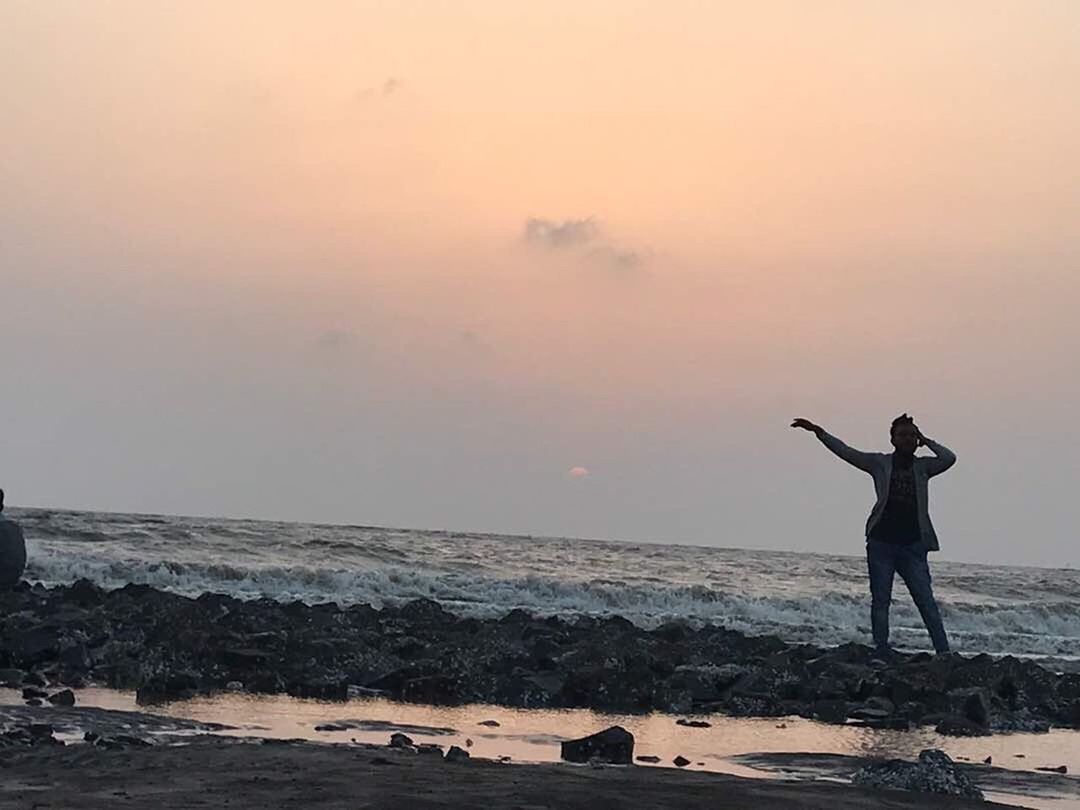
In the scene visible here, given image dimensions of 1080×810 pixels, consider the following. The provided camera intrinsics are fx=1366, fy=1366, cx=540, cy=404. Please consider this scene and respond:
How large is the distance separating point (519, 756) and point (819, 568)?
42.0 metres

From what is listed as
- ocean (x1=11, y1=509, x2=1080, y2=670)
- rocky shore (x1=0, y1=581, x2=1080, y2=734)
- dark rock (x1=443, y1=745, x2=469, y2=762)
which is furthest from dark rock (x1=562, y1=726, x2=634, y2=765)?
ocean (x1=11, y1=509, x2=1080, y2=670)

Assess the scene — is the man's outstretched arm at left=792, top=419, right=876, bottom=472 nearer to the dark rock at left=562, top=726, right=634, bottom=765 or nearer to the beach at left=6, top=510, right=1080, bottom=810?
the beach at left=6, top=510, right=1080, bottom=810

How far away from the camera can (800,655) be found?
1378 cm

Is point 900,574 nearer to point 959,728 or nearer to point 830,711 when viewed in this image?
A: point 830,711

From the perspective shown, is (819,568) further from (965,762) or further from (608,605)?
(965,762)

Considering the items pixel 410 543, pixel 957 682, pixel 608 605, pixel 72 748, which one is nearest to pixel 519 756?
pixel 72 748

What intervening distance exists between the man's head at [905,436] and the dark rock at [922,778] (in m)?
6.76

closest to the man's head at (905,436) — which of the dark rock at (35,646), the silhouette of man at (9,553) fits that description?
the dark rock at (35,646)

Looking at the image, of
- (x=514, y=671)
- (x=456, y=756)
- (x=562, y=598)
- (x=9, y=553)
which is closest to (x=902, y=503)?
(x=514, y=671)

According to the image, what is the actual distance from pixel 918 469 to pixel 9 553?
11900 millimetres

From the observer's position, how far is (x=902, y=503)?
13234 millimetres

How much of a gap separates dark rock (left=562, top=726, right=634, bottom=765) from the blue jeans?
6.24 meters

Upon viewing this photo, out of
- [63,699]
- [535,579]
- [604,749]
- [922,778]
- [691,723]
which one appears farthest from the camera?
[535,579]

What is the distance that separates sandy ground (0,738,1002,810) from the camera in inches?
211
